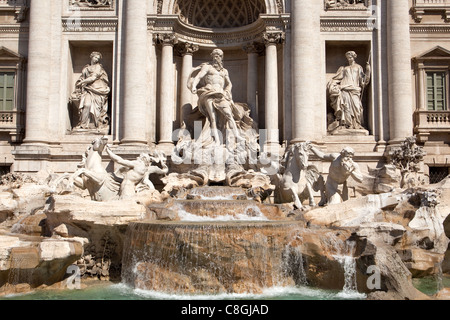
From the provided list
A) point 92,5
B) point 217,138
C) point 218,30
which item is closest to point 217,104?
point 217,138

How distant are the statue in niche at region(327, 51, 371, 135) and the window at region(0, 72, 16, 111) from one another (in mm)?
12886

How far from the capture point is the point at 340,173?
40.9ft

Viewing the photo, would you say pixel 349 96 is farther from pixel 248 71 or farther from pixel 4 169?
pixel 4 169

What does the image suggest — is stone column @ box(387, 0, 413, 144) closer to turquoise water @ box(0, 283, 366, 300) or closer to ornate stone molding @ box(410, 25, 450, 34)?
ornate stone molding @ box(410, 25, 450, 34)

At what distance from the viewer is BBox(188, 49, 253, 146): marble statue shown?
16594mm

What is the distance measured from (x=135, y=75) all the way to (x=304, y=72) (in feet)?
20.9

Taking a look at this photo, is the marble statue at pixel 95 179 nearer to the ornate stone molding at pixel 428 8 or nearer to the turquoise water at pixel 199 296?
the turquoise water at pixel 199 296

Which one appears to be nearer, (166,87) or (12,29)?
(166,87)

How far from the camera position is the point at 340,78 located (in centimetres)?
1752

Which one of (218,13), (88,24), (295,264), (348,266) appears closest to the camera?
(348,266)

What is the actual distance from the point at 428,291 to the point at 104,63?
1435 cm

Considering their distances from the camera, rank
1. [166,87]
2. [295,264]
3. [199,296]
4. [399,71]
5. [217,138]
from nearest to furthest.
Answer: [199,296] → [295,264] → [217,138] → [399,71] → [166,87]

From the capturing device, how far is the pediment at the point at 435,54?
17.6 metres
